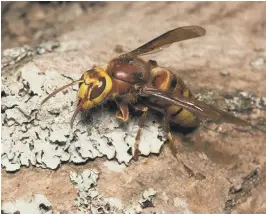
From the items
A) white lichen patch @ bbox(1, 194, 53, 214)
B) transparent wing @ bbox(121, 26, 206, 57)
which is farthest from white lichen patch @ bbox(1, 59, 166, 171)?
transparent wing @ bbox(121, 26, 206, 57)

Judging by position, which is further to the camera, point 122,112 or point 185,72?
point 185,72

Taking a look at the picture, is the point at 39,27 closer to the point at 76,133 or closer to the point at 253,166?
the point at 76,133

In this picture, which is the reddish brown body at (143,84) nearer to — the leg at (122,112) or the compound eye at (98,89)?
the leg at (122,112)

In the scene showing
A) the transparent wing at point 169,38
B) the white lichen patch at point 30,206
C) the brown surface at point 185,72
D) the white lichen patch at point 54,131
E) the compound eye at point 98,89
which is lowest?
the brown surface at point 185,72

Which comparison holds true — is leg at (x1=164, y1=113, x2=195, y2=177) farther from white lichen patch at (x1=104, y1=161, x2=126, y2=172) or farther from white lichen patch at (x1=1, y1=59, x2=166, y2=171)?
white lichen patch at (x1=104, y1=161, x2=126, y2=172)

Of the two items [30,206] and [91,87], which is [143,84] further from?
[30,206]

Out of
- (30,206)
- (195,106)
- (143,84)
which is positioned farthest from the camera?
(143,84)

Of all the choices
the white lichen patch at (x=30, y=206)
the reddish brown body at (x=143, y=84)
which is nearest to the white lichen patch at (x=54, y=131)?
the reddish brown body at (x=143, y=84)

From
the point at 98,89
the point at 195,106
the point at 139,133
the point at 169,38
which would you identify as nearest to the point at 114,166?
the point at 139,133

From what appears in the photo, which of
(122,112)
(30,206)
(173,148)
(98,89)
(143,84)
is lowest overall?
(173,148)
